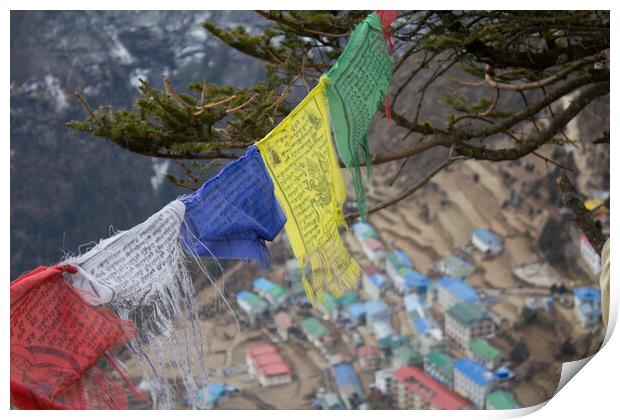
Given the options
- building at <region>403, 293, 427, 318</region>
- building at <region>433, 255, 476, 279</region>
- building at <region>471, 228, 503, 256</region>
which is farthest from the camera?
building at <region>471, 228, 503, 256</region>

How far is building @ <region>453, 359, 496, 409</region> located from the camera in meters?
19.7

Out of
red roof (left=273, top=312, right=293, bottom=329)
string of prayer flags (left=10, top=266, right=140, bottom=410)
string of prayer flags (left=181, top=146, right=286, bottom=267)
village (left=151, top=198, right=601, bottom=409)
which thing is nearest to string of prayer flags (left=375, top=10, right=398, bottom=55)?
string of prayer flags (left=181, top=146, right=286, bottom=267)

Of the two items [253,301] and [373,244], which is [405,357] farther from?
[373,244]

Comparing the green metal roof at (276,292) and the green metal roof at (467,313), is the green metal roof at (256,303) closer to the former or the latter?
the green metal roof at (276,292)

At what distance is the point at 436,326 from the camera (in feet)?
76.5

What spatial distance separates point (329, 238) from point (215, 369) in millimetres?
21133

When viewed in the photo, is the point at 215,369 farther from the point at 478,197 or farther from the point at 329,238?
the point at 329,238

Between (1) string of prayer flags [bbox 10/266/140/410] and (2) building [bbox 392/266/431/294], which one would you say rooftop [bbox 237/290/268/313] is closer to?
(2) building [bbox 392/266/431/294]

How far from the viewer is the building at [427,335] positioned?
2245 cm

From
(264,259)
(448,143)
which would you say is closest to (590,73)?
(448,143)

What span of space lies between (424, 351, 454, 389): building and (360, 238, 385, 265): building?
5814 mm

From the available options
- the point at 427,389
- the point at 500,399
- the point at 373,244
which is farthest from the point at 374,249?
the point at 500,399

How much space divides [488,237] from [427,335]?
4983mm

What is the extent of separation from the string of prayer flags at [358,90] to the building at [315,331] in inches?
831
